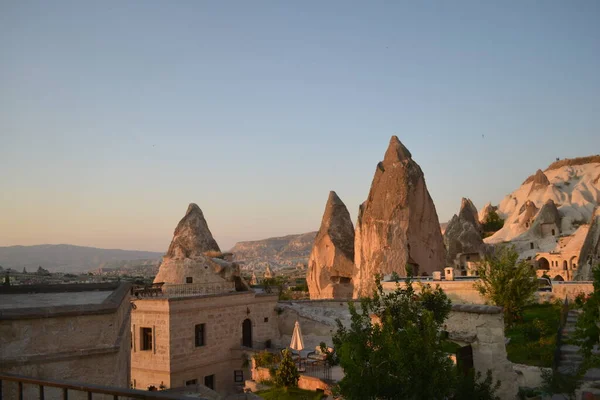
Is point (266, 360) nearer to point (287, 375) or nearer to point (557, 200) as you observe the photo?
point (287, 375)

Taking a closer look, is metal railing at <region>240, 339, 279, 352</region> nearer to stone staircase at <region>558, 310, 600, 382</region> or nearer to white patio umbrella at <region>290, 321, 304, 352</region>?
white patio umbrella at <region>290, 321, 304, 352</region>

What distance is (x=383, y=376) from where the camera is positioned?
726 centimetres

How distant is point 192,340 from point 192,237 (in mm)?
11040

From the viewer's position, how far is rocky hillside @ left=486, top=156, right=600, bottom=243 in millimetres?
52094

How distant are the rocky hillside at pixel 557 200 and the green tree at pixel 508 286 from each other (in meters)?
37.2

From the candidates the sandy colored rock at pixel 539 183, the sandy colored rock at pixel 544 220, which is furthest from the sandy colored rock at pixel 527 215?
the sandy colored rock at pixel 539 183

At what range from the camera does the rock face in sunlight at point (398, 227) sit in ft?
106

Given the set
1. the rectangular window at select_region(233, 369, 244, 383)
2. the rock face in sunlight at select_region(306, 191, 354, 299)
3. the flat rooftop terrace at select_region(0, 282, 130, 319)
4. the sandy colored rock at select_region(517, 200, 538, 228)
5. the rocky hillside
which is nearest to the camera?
the flat rooftop terrace at select_region(0, 282, 130, 319)

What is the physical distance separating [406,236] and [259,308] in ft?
43.8

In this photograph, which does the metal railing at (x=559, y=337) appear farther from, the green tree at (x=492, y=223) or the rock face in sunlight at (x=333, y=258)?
the green tree at (x=492, y=223)

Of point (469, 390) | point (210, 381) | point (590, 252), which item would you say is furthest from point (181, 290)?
point (590, 252)

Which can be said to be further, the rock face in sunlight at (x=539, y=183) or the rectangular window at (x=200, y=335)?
the rock face in sunlight at (x=539, y=183)

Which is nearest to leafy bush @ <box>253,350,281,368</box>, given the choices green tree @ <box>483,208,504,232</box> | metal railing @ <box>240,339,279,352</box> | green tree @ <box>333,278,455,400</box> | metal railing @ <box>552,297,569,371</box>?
metal railing @ <box>240,339,279,352</box>

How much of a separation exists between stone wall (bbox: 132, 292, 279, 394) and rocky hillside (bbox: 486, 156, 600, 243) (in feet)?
123
